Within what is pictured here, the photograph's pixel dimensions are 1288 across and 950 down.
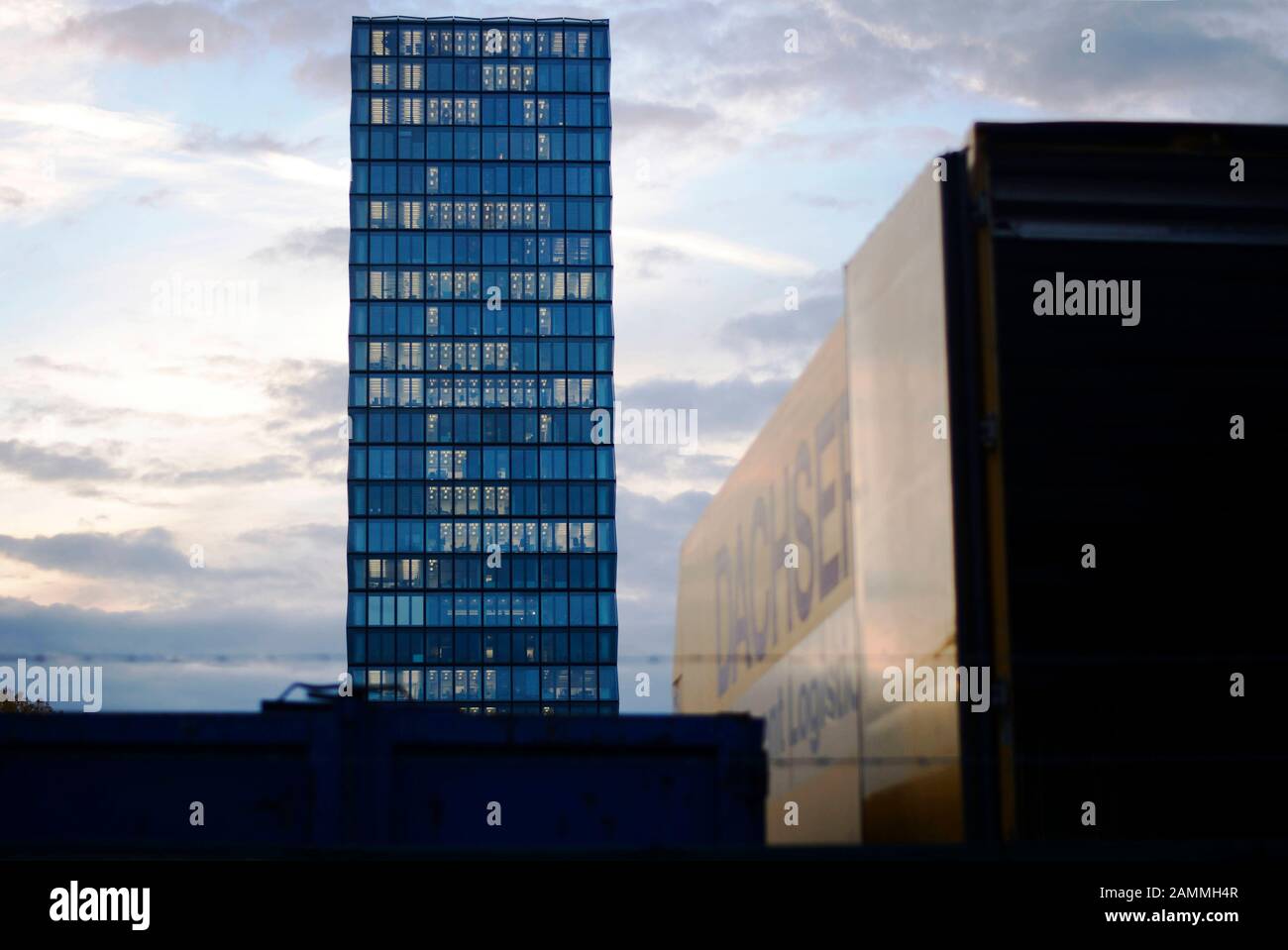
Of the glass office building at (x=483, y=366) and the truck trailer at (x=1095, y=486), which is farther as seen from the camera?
the glass office building at (x=483, y=366)

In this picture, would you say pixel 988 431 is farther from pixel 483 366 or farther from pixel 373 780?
pixel 483 366

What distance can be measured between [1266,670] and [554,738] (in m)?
3.30

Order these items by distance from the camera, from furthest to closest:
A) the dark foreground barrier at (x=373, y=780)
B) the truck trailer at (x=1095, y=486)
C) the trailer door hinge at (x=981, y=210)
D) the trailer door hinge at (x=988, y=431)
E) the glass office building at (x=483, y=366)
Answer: the glass office building at (x=483, y=366)
the dark foreground barrier at (x=373, y=780)
the trailer door hinge at (x=981, y=210)
the trailer door hinge at (x=988, y=431)
the truck trailer at (x=1095, y=486)

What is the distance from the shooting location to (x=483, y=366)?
105688 millimetres

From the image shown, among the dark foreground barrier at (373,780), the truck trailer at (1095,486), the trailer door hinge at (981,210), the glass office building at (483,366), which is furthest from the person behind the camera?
the glass office building at (483,366)

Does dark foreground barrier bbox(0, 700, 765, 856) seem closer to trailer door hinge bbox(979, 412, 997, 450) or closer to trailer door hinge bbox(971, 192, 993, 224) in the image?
trailer door hinge bbox(979, 412, 997, 450)

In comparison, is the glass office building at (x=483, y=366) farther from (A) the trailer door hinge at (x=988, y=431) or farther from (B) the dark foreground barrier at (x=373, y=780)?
(A) the trailer door hinge at (x=988, y=431)

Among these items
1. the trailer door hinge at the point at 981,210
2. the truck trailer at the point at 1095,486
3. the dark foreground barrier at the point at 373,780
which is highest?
the trailer door hinge at the point at 981,210

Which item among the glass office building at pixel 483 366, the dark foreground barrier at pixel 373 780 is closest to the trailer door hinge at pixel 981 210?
the dark foreground barrier at pixel 373 780

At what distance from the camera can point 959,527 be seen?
7.27 m

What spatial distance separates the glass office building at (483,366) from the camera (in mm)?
102062

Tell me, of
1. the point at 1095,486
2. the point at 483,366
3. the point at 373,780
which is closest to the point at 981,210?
the point at 1095,486

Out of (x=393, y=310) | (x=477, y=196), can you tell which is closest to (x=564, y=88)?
(x=477, y=196)

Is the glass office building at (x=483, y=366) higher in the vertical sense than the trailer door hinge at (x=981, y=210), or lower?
higher
